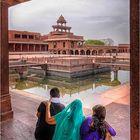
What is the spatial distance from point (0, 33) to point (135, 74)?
2.55 m

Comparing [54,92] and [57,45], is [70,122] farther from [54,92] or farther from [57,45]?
[57,45]

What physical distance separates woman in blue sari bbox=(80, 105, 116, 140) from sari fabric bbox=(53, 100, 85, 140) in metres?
0.10

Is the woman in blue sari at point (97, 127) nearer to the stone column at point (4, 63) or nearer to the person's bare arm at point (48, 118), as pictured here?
the person's bare arm at point (48, 118)

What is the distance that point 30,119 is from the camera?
12.8 ft

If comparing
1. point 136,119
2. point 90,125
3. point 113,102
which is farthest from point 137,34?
point 113,102

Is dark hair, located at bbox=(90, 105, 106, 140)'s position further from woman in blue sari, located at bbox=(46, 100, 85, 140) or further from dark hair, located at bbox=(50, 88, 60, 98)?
dark hair, located at bbox=(50, 88, 60, 98)

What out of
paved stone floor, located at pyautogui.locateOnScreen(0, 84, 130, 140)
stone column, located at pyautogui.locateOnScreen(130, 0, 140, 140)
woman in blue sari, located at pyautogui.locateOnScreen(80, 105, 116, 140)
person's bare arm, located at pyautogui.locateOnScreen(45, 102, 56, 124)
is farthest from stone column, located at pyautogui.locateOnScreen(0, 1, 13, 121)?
stone column, located at pyautogui.locateOnScreen(130, 0, 140, 140)

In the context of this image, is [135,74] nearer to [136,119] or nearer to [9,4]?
[136,119]

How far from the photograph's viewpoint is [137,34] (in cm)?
172

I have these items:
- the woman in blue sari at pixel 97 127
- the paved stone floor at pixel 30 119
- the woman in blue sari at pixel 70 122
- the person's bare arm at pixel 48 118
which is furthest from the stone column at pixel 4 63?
→ the woman in blue sari at pixel 97 127

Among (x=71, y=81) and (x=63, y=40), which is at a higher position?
(x=63, y=40)

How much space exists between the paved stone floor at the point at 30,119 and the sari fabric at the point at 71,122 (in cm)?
97

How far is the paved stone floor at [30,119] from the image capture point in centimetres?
320

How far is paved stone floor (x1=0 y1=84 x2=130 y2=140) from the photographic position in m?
3.20
